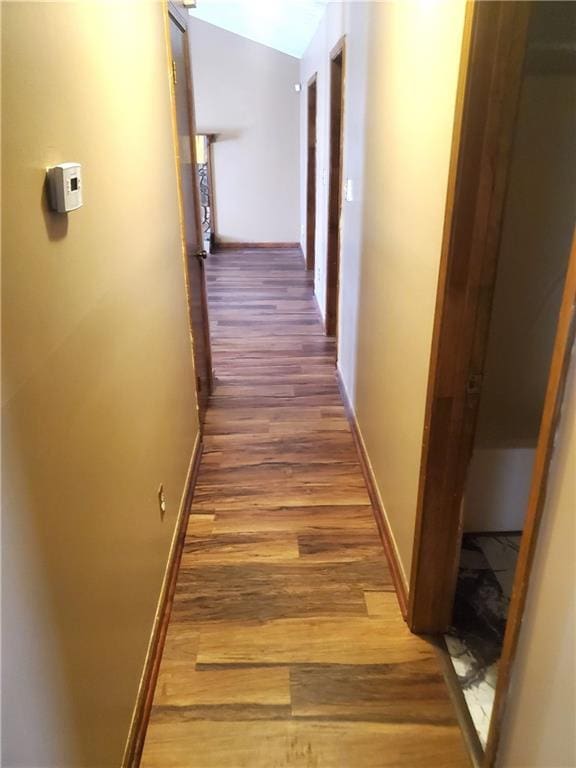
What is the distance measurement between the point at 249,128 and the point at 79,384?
708 cm

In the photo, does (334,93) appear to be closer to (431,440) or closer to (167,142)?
(167,142)

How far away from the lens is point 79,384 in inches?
47.6

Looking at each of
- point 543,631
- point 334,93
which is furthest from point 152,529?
point 334,93

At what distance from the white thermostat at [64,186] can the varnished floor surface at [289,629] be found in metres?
1.42

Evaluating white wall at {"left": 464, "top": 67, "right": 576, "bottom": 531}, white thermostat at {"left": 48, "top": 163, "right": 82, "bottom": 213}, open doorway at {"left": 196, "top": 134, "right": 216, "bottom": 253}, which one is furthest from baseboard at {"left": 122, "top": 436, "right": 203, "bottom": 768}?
open doorway at {"left": 196, "top": 134, "right": 216, "bottom": 253}

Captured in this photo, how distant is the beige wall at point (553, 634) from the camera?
980mm

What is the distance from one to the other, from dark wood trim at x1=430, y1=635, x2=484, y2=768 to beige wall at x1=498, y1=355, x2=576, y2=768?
0.41m

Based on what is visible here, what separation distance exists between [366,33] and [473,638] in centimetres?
251

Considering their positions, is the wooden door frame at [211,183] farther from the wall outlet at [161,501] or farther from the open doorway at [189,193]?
the wall outlet at [161,501]

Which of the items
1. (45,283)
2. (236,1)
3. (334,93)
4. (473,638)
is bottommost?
(473,638)

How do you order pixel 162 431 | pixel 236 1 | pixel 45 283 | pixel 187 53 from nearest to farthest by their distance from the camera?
pixel 45 283
pixel 162 431
pixel 187 53
pixel 236 1

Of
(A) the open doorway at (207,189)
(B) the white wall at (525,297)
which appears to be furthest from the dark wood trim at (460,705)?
(A) the open doorway at (207,189)

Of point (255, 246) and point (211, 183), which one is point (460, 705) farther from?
point (211, 183)

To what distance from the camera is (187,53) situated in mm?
2932
